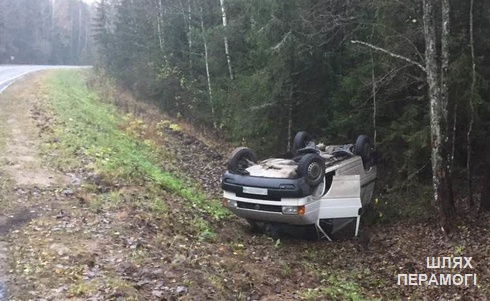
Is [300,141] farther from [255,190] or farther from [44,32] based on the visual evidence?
[44,32]

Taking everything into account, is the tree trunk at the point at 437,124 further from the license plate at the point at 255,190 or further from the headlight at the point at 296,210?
the license plate at the point at 255,190

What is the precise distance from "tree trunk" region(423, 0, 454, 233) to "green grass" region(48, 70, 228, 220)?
4863 mm

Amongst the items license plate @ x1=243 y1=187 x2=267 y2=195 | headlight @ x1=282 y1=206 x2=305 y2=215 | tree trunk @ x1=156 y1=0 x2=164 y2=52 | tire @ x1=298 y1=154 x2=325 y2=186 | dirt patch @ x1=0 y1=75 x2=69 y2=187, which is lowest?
headlight @ x1=282 y1=206 x2=305 y2=215

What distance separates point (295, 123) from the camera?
52.6 feet

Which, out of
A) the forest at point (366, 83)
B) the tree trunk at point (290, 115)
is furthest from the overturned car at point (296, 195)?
the tree trunk at point (290, 115)

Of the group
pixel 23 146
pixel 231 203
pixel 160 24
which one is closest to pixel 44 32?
pixel 160 24

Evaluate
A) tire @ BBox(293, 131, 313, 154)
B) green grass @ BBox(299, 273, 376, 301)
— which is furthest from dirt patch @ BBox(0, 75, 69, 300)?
tire @ BBox(293, 131, 313, 154)

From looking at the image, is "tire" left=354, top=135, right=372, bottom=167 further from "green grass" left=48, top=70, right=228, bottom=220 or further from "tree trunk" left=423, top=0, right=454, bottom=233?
"green grass" left=48, top=70, right=228, bottom=220

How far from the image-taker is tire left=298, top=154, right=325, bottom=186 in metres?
9.55

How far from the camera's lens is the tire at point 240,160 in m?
10.5

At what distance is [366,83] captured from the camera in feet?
43.1

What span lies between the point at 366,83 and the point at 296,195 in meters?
→ 5.26

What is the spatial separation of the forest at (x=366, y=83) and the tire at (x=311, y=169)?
7.77 feet

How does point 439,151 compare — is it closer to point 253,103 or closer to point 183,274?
point 183,274
